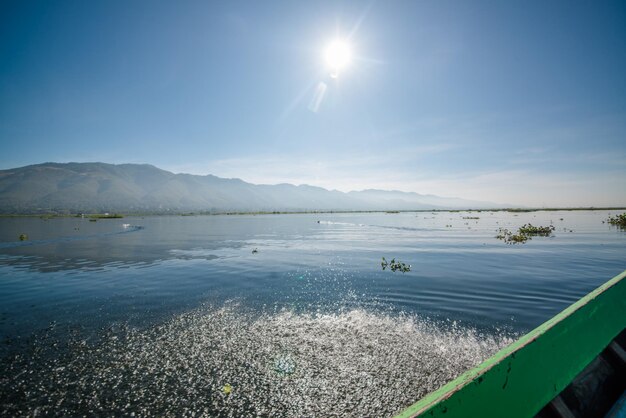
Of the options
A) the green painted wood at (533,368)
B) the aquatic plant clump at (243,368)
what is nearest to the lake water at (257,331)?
the aquatic plant clump at (243,368)

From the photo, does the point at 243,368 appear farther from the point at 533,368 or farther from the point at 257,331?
the point at 533,368

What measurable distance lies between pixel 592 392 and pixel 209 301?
12464mm

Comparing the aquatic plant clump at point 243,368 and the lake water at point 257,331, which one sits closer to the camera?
the aquatic plant clump at point 243,368

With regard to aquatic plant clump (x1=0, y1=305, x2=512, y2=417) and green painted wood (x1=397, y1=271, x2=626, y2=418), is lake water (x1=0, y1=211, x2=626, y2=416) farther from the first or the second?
green painted wood (x1=397, y1=271, x2=626, y2=418)

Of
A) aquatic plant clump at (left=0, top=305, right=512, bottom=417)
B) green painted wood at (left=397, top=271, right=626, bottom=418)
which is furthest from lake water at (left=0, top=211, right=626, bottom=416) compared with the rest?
green painted wood at (left=397, top=271, right=626, bottom=418)

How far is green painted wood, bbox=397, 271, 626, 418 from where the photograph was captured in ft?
9.10

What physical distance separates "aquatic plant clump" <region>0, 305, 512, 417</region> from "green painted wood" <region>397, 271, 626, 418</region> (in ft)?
9.56

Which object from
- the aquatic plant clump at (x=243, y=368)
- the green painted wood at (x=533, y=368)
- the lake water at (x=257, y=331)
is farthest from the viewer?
the lake water at (x=257, y=331)

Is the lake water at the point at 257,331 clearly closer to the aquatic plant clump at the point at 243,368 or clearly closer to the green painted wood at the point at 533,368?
the aquatic plant clump at the point at 243,368

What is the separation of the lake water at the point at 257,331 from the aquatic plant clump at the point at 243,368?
1.5 inches

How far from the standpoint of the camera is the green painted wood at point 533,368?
2.77 metres

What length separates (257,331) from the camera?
9742 millimetres

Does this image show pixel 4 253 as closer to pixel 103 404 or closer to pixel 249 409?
pixel 103 404

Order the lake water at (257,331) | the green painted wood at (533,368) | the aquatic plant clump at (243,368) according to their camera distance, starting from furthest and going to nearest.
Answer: the lake water at (257,331)
the aquatic plant clump at (243,368)
the green painted wood at (533,368)
